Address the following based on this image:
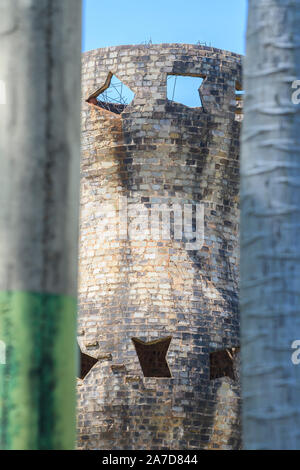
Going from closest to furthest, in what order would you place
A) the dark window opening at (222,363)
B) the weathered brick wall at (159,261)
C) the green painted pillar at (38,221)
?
the green painted pillar at (38,221)
the weathered brick wall at (159,261)
the dark window opening at (222,363)

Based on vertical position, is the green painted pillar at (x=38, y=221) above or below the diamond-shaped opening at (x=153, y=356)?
below

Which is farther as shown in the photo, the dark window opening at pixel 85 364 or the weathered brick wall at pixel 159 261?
the dark window opening at pixel 85 364

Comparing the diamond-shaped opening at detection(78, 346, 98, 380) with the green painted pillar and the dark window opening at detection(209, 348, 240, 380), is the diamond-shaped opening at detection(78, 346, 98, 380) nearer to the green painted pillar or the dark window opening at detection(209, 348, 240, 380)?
the dark window opening at detection(209, 348, 240, 380)

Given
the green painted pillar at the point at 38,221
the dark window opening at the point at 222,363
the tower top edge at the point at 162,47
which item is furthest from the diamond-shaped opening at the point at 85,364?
the green painted pillar at the point at 38,221

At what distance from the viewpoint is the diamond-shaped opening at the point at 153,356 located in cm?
1308

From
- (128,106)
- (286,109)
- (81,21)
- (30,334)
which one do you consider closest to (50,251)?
(30,334)

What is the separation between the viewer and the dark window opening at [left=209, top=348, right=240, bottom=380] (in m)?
13.4

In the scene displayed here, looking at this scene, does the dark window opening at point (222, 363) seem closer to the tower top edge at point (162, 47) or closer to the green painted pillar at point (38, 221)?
the tower top edge at point (162, 47)

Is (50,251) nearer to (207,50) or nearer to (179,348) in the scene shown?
(179,348)

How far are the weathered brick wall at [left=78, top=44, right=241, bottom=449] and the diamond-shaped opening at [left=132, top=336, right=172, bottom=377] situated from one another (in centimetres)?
9

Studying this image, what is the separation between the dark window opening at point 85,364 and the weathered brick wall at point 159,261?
12cm

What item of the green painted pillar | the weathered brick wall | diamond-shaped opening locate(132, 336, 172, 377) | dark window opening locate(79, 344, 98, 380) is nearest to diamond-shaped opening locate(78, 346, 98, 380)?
dark window opening locate(79, 344, 98, 380)

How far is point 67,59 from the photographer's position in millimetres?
3656

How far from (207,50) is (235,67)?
19.6 inches
